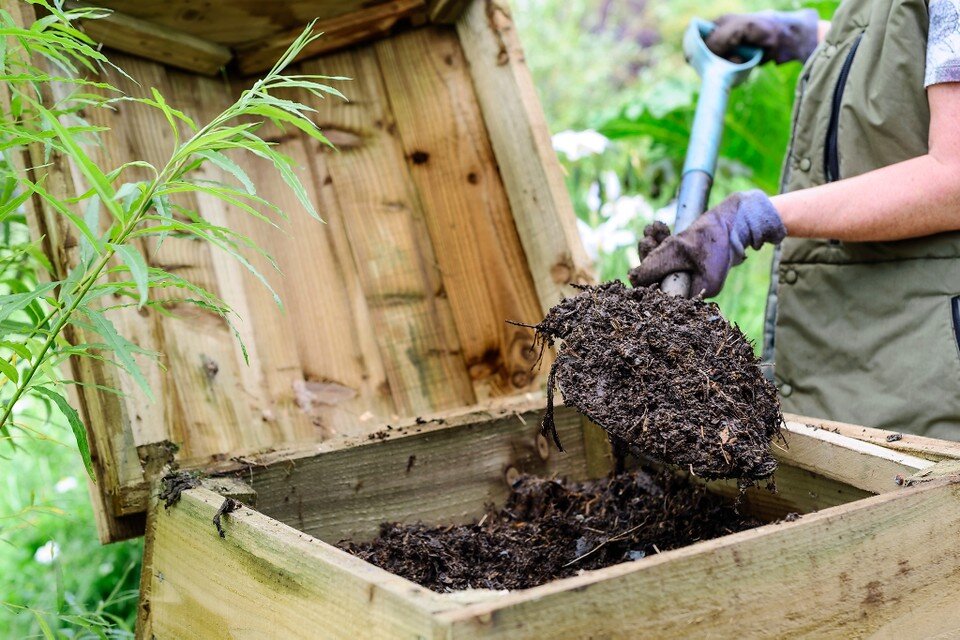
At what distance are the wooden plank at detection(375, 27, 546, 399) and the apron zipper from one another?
679 mm

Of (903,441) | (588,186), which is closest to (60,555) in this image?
(903,441)

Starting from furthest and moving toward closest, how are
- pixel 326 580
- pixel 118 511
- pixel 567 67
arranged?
pixel 567 67 → pixel 118 511 → pixel 326 580

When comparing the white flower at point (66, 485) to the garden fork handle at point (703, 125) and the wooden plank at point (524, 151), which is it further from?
the garden fork handle at point (703, 125)

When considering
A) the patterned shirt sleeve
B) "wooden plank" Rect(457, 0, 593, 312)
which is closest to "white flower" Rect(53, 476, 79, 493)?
"wooden plank" Rect(457, 0, 593, 312)

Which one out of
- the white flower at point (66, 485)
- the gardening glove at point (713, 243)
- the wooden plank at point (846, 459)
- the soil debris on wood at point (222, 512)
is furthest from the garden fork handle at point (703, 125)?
the white flower at point (66, 485)

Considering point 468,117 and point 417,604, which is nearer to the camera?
point 417,604

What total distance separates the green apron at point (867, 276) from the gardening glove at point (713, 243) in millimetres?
244

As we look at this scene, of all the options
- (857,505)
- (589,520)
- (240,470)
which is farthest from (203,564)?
(857,505)

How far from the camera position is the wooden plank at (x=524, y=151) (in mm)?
1934

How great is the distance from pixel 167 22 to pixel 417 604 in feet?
4.86

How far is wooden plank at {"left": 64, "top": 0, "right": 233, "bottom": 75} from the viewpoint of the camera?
5.74 feet

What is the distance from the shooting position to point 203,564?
1192mm

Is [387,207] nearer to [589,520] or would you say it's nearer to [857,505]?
[589,520]

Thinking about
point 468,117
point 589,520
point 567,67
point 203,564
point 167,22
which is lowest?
point 589,520
